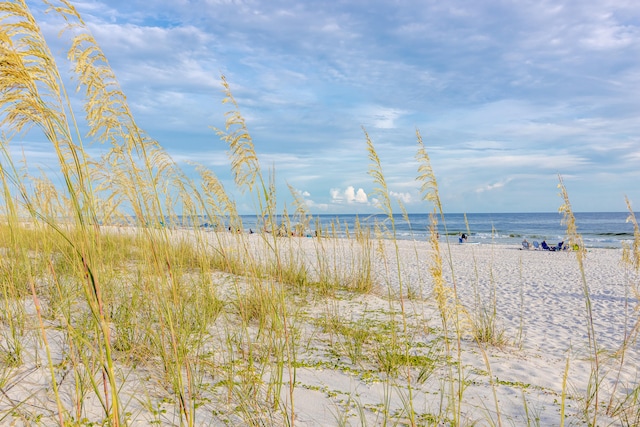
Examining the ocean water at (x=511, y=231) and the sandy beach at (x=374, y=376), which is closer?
the sandy beach at (x=374, y=376)

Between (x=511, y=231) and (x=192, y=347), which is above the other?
(x=192, y=347)

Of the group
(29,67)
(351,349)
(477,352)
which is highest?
(29,67)

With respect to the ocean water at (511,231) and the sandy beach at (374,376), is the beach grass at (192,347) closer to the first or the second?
the sandy beach at (374,376)

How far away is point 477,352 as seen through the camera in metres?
4.59

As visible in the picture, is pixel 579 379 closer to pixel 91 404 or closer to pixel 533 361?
pixel 533 361

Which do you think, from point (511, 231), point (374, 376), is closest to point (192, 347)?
point (374, 376)

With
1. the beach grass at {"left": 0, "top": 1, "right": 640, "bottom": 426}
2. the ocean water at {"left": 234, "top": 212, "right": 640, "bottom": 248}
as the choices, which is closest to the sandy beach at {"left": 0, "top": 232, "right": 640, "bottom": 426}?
the beach grass at {"left": 0, "top": 1, "right": 640, "bottom": 426}

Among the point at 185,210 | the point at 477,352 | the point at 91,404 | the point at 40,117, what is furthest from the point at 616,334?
the point at 40,117

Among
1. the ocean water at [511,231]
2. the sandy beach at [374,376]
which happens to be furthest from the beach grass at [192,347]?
the ocean water at [511,231]

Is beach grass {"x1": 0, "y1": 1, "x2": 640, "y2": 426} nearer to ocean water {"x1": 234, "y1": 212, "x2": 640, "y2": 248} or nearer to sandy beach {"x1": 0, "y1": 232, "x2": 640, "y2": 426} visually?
sandy beach {"x1": 0, "y1": 232, "x2": 640, "y2": 426}

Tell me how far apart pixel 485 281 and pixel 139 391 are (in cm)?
1024

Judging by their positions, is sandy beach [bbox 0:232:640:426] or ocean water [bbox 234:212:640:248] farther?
ocean water [bbox 234:212:640:248]

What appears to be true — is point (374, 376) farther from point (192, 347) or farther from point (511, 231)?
point (511, 231)

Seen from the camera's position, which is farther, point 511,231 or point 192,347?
point 511,231
